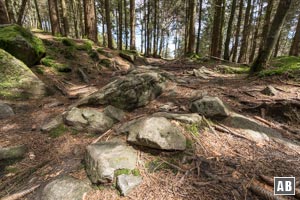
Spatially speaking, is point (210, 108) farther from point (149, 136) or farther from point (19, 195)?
point (19, 195)

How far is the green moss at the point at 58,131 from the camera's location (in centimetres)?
333

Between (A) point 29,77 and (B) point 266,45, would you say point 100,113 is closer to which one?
(A) point 29,77

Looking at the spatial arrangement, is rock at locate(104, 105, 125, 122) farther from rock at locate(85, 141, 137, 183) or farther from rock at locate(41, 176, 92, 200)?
rock at locate(41, 176, 92, 200)

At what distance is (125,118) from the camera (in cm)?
382

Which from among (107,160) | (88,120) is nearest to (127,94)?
(88,120)

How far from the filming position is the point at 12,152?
9.43 feet

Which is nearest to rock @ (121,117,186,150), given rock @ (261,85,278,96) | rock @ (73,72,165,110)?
rock @ (73,72,165,110)

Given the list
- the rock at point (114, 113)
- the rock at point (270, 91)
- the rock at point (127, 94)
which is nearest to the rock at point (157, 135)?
the rock at point (114, 113)

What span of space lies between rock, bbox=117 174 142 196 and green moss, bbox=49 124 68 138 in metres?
1.71

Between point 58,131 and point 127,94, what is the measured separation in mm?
1591

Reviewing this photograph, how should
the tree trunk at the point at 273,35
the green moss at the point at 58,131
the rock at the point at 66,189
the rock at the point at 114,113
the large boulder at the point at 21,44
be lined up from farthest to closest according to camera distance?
1. the large boulder at the point at 21,44
2. the tree trunk at the point at 273,35
3. the rock at the point at 114,113
4. the green moss at the point at 58,131
5. the rock at the point at 66,189

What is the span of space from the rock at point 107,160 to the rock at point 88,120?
0.74m

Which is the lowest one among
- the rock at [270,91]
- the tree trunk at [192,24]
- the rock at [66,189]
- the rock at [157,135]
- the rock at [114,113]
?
the rock at [66,189]

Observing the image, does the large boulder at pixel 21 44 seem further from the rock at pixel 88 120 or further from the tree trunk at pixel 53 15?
the tree trunk at pixel 53 15
